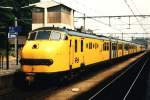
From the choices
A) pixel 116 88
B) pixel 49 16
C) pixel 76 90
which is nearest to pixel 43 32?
pixel 76 90

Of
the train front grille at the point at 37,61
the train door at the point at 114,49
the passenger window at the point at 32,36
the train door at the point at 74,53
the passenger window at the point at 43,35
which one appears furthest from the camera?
the train door at the point at 114,49

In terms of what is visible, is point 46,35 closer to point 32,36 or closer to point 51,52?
point 32,36

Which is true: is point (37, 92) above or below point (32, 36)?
below

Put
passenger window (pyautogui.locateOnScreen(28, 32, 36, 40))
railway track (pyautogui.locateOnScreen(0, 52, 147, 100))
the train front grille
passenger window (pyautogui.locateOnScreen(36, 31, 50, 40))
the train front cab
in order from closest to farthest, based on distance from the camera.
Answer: railway track (pyautogui.locateOnScreen(0, 52, 147, 100))
the train front grille
passenger window (pyautogui.locateOnScreen(36, 31, 50, 40))
passenger window (pyautogui.locateOnScreen(28, 32, 36, 40))
the train front cab

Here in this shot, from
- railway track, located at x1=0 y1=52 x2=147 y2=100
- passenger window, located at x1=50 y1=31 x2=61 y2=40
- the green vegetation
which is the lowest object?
railway track, located at x1=0 y1=52 x2=147 y2=100

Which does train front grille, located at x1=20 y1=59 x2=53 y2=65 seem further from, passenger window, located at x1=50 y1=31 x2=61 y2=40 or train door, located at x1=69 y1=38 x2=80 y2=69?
train door, located at x1=69 y1=38 x2=80 y2=69

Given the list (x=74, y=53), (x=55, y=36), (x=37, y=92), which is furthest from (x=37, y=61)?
(x=74, y=53)

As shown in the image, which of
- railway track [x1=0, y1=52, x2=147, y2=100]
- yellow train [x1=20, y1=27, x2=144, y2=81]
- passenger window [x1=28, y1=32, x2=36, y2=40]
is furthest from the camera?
passenger window [x1=28, y1=32, x2=36, y2=40]

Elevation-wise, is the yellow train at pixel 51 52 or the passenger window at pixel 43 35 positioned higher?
the passenger window at pixel 43 35

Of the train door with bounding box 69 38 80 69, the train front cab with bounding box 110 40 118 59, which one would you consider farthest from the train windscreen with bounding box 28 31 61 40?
the train front cab with bounding box 110 40 118 59

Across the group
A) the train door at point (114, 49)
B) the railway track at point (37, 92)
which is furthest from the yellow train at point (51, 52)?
the train door at point (114, 49)

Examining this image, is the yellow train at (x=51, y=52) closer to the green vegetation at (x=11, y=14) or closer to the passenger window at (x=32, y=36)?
the passenger window at (x=32, y=36)

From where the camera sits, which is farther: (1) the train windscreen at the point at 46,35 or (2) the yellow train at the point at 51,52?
(1) the train windscreen at the point at 46,35

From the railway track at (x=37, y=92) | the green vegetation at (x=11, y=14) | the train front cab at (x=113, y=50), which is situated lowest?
the railway track at (x=37, y=92)
